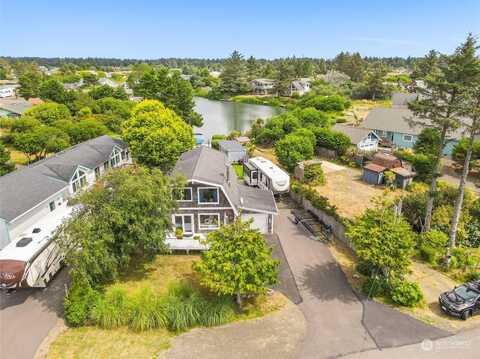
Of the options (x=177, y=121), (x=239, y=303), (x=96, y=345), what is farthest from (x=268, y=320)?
(x=177, y=121)

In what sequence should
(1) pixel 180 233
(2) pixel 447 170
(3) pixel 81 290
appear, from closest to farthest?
(3) pixel 81 290 → (1) pixel 180 233 → (2) pixel 447 170

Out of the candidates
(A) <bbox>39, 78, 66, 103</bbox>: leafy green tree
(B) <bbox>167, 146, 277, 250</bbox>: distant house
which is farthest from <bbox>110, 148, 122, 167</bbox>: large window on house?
(A) <bbox>39, 78, 66, 103</bbox>: leafy green tree

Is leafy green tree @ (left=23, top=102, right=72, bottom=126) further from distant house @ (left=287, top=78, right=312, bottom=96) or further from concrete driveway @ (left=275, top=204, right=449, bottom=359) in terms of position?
distant house @ (left=287, top=78, right=312, bottom=96)

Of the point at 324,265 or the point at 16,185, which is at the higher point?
the point at 16,185

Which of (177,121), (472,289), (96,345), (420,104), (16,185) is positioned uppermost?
(420,104)

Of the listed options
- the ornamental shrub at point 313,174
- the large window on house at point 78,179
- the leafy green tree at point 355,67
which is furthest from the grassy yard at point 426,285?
the leafy green tree at point 355,67

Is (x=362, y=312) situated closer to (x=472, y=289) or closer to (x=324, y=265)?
(x=324, y=265)

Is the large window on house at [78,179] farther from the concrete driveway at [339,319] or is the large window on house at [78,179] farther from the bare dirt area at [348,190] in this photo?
the bare dirt area at [348,190]
